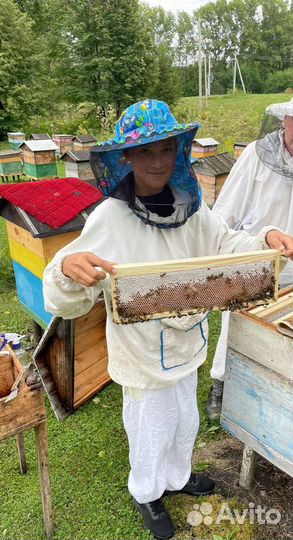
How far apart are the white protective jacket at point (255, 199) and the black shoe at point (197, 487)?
4.05 feet

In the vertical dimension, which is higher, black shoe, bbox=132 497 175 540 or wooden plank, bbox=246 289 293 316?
wooden plank, bbox=246 289 293 316

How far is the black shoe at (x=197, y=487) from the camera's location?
2.37 metres

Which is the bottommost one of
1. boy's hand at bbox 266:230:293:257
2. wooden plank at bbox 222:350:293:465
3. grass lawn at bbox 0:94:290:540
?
grass lawn at bbox 0:94:290:540

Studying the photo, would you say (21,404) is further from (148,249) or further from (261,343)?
(261,343)

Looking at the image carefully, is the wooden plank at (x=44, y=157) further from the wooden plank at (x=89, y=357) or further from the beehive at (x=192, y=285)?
the beehive at (x=192, y=285)

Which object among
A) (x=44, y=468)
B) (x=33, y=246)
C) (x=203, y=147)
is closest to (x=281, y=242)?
(x=44, y=468)

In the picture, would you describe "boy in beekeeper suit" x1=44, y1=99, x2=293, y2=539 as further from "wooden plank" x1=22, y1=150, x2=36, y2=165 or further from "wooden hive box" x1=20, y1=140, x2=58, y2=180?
"wooden plank" x1=22, y1=150, x2=36, y2=165

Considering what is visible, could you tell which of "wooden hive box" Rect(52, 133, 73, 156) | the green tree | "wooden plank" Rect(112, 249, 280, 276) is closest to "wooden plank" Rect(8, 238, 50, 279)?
"wooden plank" Rect(112, 249, 280, 276)

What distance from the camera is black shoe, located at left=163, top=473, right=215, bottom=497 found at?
93.4 inches

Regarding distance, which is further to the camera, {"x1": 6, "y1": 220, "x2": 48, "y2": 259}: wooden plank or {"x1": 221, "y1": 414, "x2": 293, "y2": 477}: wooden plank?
{"x1": 6, "y1": 220, "x2": 48, "y2": 259}: wooden plank

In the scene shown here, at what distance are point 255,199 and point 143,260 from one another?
1.05 metres

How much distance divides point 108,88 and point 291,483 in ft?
78.8

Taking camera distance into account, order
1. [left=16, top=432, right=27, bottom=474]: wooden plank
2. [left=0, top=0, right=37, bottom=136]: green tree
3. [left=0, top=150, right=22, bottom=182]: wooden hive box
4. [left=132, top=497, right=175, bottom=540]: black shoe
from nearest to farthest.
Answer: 1. [left=132, top=497, right=175, bottom=540]: black shoe
2. [left=16, top=432, right=27, bottom=474]: wooden plank
3. [left=0, top=150, right=22, bottom=182]: wooden hive box
4. [left=0, top=0, right=37, bottom=136]: green tree

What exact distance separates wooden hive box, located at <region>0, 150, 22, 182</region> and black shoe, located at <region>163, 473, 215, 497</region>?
31.6 ft
